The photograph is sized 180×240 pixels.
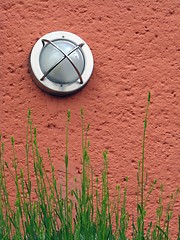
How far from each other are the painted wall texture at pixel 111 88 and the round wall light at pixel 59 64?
5 cm

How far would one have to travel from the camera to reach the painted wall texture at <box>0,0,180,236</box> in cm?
312

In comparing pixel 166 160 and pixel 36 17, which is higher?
pixel 36 17

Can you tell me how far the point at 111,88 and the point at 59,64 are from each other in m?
0.26

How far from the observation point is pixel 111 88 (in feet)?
10.5

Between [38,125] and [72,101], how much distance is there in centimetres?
17

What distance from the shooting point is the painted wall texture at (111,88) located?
312 centimetres

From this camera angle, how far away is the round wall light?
307 cm

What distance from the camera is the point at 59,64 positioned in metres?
3.07

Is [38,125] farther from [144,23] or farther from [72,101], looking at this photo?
[144,23]

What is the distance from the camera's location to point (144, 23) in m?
3.26

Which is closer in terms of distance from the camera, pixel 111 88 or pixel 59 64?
pixel 59 64

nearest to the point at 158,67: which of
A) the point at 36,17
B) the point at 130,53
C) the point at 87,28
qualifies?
the point at 130,53

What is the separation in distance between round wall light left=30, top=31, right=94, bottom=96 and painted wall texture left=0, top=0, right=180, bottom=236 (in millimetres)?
51

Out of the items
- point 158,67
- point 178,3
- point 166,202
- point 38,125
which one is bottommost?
point 166,202
